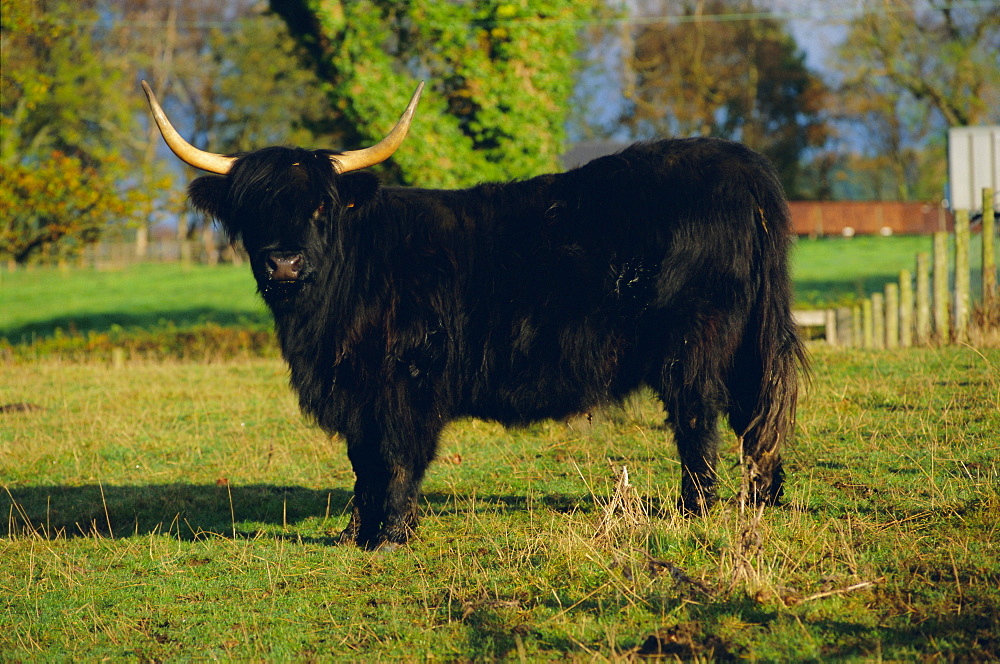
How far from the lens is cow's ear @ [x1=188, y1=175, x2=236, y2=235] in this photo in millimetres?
5445

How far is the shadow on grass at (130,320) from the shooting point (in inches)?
930

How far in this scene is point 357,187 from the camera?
5328mm

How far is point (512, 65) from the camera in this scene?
1775 cm

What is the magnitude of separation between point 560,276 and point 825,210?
4914cm

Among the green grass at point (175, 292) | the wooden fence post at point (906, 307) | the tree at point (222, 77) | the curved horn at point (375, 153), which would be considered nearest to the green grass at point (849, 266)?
the green grass at point (175, 292)

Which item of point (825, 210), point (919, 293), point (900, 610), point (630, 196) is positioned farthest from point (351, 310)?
point (825, 210)

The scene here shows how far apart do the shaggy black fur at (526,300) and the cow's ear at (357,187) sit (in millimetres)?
11

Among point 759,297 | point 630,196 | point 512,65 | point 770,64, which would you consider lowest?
point 759,297

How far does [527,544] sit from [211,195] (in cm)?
271

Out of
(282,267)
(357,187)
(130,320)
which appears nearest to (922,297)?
(357,187)

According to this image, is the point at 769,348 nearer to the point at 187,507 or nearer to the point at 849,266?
the point at 187,507

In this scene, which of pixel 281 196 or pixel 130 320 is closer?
pixel 281 196

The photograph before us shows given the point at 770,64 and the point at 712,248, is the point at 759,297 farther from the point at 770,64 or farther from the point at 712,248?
the point at 770,64

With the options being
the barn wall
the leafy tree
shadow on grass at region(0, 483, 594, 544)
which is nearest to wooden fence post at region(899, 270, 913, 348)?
shadow on grass at region(0, 483, 594, 544)
